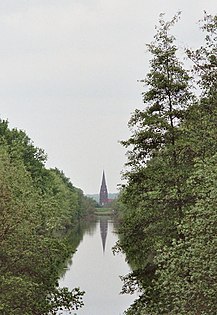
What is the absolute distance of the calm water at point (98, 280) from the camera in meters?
37.0

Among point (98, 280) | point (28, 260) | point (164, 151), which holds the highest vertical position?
point (164, 151)

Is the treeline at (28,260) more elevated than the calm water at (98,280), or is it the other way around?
the treeline at (28,260)

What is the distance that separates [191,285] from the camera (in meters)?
11.9

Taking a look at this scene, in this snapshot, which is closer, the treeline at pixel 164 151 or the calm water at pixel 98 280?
the treeline at pixel 164 151

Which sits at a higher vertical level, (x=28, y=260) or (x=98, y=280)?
(x=28, y=260)

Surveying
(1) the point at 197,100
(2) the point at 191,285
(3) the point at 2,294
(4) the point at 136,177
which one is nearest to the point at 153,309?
(2) the point at 191,285

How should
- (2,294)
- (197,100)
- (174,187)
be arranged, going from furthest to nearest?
1. (197,100)
2. (174,187)
3. (2,294)

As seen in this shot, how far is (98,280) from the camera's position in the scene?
164 ft

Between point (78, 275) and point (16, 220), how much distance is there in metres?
33.7

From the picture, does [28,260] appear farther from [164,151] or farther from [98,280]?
[98,280]

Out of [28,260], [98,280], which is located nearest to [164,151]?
[28,260]

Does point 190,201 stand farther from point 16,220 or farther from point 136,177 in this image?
point 16,220

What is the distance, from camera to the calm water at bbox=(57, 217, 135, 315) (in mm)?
36987

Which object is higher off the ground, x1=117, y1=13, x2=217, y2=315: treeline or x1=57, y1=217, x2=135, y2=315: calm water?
x1=117, y1=13, x2=217, y2=315: treeline
